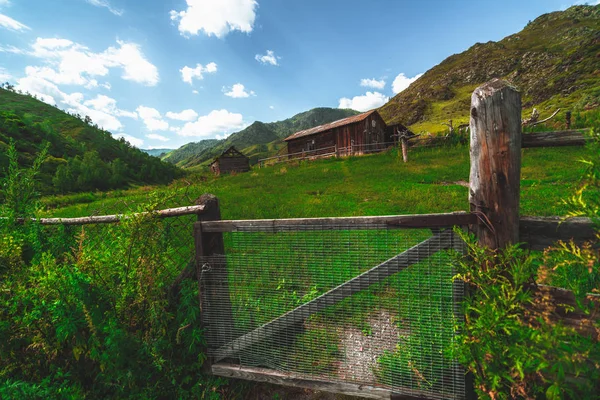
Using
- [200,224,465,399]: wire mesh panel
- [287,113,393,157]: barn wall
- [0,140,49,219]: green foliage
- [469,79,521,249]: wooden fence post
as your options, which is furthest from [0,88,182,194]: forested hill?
[287,113,393,157]: barn wall

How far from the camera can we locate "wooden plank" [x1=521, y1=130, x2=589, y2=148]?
1.89 metres

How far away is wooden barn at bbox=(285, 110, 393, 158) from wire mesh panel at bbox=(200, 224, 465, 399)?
95.0 feet

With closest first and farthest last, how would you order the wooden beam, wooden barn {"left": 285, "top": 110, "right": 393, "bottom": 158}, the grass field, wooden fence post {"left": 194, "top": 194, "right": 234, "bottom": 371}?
the wooden beam
wooden fence post {"left": 194, "top": 194, "right": 234, "bottom": 371}
the grass field
wooden barn {"left": 285, "top": 110, "right": 393, "bottom": 158}

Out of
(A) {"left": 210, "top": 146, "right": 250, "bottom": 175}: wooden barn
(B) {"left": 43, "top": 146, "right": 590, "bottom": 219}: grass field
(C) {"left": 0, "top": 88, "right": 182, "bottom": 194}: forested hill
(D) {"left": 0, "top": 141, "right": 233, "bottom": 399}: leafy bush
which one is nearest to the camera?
(D) {"left": 0, "top": 141, "right": 233, "bottom": 399}: leafy bush

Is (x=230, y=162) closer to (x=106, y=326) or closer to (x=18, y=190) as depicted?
(x=18, y=190)

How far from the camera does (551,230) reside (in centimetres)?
198

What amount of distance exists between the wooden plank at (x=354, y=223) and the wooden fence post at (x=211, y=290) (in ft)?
0.49

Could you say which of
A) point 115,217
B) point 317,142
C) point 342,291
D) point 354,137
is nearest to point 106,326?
point 115,217

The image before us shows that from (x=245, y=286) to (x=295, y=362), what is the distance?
40.2 inches

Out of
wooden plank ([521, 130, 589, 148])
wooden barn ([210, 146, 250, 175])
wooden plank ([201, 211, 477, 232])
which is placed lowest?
wooden plank ([201, 211, 477, 232])

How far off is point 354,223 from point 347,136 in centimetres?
3315

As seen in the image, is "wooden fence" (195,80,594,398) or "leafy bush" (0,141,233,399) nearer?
"wooden fence" (195,80,594,398)

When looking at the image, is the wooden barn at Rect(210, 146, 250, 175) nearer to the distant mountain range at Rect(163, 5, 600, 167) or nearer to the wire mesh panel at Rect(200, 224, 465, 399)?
the wire mesh panel at Rect(200, 224, 465, 399)

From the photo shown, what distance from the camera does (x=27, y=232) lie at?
12.4ft
